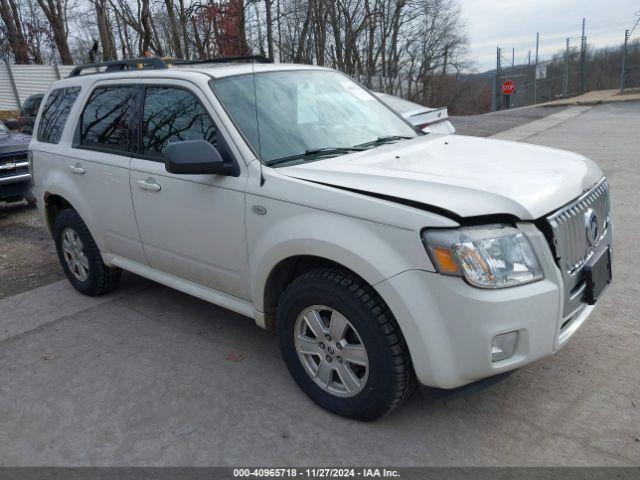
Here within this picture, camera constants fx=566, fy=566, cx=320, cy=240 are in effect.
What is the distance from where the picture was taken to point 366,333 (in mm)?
2736

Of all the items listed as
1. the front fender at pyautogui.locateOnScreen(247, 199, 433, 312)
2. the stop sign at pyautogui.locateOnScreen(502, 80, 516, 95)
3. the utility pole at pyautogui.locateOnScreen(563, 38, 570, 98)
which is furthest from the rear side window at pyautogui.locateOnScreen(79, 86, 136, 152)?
the utility pole at pyautogui.locateOnScreen(563, 38, 570, 98)

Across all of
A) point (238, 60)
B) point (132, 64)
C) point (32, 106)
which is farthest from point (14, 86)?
point (238, 60)

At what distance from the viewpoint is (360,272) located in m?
2.68

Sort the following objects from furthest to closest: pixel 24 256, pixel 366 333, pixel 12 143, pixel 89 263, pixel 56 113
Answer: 1. pixel 12 143
2. pixel 24 256
3. pixel 56 113
4. pixel 89 263
5. pixel 366 333

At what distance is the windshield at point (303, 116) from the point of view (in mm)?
3398

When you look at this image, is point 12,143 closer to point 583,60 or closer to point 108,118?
point 108,118

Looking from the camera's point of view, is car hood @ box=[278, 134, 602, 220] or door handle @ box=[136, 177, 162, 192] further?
door handle @ box=[136, 177, 162, 192]

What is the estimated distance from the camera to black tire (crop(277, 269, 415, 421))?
2691 mm

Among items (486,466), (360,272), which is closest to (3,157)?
(360,272)

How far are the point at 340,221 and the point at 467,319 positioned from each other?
0.77 meters

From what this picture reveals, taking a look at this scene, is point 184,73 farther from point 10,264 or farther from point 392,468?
point 10,264

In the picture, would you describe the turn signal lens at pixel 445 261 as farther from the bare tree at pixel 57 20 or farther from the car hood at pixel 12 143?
the bare tree at pixel 57 20

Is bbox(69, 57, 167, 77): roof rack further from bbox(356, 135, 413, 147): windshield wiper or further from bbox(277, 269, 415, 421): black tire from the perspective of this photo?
bbox(277, 269, 415, 421): black tire

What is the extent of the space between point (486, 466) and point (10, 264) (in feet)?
18.2
